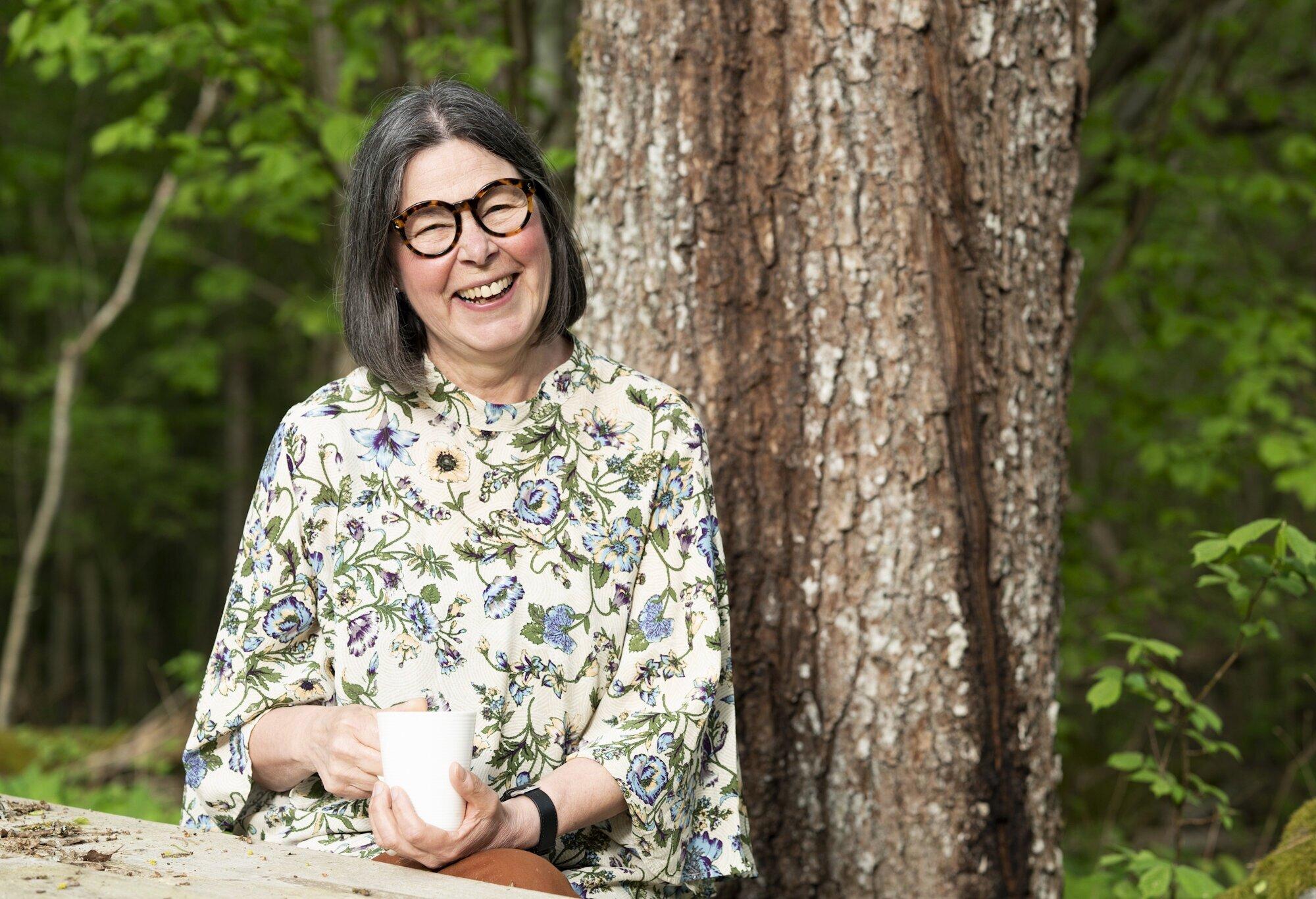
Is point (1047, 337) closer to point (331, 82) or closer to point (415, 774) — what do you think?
point (415, 774)

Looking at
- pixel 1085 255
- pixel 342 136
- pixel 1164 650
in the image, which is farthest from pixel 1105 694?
pixel 1085 255

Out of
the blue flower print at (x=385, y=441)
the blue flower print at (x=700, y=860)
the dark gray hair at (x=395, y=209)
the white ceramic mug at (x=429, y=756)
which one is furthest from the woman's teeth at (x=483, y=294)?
the blue flower print at (x=700, y=860)

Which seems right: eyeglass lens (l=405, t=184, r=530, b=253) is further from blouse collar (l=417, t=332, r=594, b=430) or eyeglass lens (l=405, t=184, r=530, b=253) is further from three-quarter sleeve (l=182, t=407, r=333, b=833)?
three-quarter sleeve (l=182, t=407, r=333, b=833)

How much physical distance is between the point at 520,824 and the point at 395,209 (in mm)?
985

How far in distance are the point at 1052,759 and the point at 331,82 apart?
511 cm

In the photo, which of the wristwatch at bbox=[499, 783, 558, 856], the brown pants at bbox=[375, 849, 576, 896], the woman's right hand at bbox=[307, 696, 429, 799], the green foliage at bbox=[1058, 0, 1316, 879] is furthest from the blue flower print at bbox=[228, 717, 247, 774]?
the green foliage at bbox=[1058, 0, 1316, 879]

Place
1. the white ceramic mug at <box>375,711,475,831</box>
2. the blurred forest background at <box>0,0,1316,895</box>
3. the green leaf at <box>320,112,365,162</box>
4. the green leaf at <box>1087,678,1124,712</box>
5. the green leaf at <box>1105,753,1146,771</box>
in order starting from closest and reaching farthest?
the white ceramic mug at <box>375,711,475,831</box>
the green leaf at <box>1087,678,1124,712</box>
the green leaf at <box>1105,753,1146,771</box>
the green leaf at <box>320,112,365,162</box>
the blurred forest background at <box>0,0,1316,895</box>

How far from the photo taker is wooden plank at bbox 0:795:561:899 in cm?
129

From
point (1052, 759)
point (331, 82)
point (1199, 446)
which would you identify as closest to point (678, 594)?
point (1052, 759)

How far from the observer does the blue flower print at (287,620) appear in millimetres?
1840

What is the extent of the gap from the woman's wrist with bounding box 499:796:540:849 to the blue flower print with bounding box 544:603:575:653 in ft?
0.87

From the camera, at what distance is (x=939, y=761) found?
233cm

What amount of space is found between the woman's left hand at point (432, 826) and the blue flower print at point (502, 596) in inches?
14.1

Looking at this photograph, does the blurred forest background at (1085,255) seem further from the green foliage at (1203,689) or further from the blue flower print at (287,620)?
the blue flower print at (287,620)
